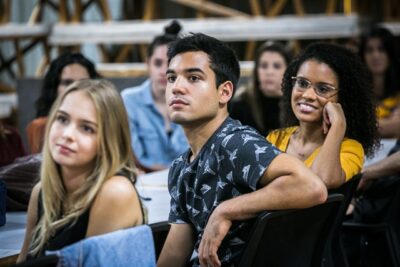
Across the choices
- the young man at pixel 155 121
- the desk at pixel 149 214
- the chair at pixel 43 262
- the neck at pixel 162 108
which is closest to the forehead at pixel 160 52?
the young man at pixel 155 121

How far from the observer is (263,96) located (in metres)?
4.45

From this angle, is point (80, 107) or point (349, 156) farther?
point (349, 156)

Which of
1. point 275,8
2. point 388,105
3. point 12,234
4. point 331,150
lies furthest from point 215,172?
point 275,8

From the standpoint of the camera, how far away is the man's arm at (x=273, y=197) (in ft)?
6.36

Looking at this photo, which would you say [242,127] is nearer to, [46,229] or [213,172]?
[213,172]

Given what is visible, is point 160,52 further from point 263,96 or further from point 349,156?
point 349,156

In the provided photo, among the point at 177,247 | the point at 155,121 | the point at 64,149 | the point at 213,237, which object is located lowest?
the point at 155,121

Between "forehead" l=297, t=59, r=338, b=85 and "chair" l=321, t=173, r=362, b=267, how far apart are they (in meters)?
0.41

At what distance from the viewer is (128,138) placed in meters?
2.01

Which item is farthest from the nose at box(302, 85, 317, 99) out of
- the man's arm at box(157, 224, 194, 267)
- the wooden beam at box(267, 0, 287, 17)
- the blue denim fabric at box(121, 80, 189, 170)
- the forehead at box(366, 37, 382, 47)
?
the wooden beam at box(267, 0, 287, 17)

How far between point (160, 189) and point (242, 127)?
3.62 feet

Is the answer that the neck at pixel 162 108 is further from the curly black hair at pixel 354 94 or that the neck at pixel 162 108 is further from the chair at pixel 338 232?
the chair at pixel 338 232

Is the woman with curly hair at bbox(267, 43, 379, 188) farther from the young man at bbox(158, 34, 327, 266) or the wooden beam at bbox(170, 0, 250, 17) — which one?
the wooden beam at bbox(170, 0, 250, 17)

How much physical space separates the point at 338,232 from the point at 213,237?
27.1 inches
